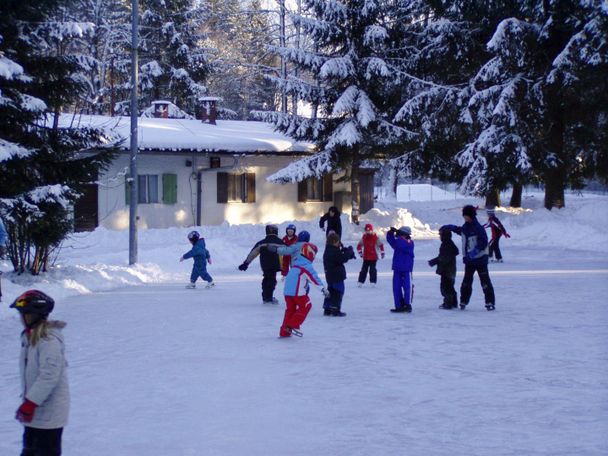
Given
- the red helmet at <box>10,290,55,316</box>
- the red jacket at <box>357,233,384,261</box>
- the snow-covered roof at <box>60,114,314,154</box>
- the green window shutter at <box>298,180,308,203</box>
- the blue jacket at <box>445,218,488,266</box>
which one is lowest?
the red jacket at <box>357,233,384,261</box>

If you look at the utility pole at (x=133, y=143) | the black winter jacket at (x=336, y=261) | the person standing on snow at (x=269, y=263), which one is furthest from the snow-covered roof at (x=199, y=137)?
the black winter jacket at (x=336, y=261)

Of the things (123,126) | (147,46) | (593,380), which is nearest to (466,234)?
(593,380)

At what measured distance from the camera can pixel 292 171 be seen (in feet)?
108

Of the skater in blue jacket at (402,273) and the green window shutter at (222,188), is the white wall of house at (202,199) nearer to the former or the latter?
the green window shutter at (222,188)

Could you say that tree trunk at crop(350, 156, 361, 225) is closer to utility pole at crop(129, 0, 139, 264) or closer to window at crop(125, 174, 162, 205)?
window at crop(125, 174, 162, 205)

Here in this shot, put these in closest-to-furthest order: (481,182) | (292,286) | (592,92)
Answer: (292,286) < (592,92) < (481,182)

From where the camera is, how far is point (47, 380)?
5.07 metres

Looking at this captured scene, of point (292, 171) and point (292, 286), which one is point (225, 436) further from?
point (292, 171)

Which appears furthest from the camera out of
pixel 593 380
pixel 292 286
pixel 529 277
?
pixel 529 277

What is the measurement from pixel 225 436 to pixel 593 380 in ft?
13.8

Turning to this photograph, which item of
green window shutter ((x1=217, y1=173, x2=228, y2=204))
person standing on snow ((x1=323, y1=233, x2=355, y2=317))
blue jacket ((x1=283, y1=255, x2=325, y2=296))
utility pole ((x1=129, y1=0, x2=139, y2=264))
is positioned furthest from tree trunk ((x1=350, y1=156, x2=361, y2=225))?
blue jacket ((x1=283, y1=255, x2=325, y2=296))

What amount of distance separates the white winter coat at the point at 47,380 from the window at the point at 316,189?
31.9 m

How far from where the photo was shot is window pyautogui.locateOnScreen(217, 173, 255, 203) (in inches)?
1358

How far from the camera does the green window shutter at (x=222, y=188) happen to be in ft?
113
